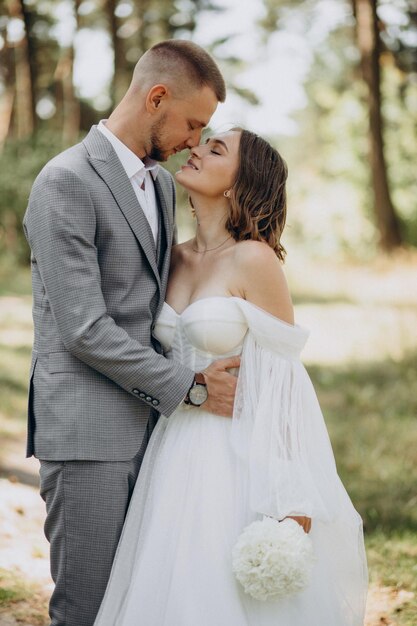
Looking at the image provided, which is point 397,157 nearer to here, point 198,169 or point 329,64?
point 329,64

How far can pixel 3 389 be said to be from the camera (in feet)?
31.3

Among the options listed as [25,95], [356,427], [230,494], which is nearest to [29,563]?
[230,494]

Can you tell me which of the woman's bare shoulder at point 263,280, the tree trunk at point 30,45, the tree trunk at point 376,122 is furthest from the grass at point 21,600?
the tree trunk at point 376,122

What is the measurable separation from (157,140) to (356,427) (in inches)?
215

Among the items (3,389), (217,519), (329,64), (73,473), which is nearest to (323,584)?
(217,519)

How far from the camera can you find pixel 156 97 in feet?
11.1

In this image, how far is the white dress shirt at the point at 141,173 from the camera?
335 cm

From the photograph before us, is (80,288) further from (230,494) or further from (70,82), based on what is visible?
(70,82)

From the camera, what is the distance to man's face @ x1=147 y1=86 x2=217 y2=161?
341 cm

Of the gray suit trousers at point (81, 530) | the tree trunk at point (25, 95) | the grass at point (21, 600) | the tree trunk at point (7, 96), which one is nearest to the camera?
the gray suit trousers at point (81, 530)

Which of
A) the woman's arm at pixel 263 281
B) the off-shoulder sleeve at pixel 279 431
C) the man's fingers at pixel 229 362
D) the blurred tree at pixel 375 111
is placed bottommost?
the blurred tree at pixel 375 111

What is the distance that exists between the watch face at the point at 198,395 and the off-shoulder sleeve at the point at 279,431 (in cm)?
13

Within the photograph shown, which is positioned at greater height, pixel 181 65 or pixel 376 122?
pixel 181 65

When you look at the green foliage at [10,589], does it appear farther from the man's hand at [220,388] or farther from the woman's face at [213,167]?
the woman's face at [213,167]
